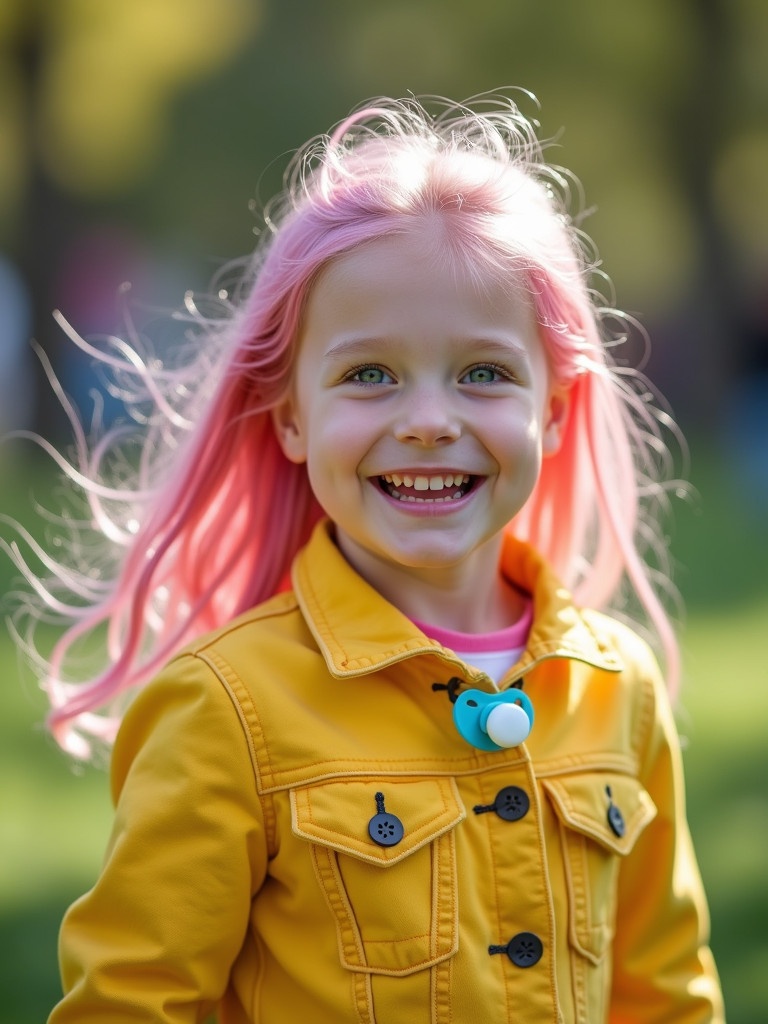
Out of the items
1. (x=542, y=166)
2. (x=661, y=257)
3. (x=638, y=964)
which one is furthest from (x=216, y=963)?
(x=661, y=257)

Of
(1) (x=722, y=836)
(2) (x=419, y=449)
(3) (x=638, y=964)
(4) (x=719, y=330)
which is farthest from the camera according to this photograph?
(4) (x=719, y=330)

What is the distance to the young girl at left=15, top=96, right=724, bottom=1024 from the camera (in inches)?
78.2

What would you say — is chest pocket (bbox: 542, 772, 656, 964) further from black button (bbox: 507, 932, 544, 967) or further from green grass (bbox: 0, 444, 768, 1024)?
green grass (bbox: 0, 444, 768, 1024)

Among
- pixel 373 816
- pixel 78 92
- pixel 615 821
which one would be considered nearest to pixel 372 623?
pixel 373 816

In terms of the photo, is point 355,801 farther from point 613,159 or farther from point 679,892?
point 613,159

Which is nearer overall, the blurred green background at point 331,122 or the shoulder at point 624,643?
the shoulder at point 624,643

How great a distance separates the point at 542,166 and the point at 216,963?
59.6 inches

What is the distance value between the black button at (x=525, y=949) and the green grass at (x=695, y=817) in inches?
56.1

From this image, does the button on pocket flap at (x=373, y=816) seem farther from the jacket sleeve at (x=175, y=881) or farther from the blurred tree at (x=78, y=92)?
the blurred tree at (x=78, y=92)

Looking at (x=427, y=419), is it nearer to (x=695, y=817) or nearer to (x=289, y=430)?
(x=289, y=430)

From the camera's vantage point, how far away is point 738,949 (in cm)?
357

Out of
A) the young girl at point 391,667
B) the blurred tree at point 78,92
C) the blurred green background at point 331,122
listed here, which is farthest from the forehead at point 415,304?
the blurred tree at point 78,92

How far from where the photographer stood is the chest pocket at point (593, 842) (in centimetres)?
214

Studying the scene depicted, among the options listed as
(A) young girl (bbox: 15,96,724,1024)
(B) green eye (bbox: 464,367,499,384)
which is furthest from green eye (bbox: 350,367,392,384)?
(B) green eye (bbox: 464,367,499,384)
